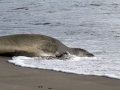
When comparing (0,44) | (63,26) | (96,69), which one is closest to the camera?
(96,69)

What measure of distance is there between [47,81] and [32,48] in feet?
9.30

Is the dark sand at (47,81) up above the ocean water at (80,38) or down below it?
above

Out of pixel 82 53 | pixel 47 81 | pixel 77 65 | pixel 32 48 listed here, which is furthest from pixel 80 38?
pixel 47 81

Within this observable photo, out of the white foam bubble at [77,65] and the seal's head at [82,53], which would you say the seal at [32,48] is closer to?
the seal's head at [82,53]

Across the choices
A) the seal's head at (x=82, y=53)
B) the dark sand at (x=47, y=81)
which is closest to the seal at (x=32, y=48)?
the seal's head at (x=82, y=53)

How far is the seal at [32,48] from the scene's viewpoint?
8.99 metres

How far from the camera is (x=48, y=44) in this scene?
9.22 metres

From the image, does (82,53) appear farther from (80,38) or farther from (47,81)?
(80,38)

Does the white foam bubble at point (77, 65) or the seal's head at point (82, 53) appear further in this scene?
the seal's head at point (82, 53)

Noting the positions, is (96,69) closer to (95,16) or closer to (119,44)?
(119,44)

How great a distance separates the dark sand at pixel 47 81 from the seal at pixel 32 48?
1687 millimetres

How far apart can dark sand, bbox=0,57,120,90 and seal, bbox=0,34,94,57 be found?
5.53ft

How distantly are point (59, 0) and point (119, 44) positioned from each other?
19.2 metres

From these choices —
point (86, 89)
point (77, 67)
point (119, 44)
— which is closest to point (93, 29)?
point (119, 44)
